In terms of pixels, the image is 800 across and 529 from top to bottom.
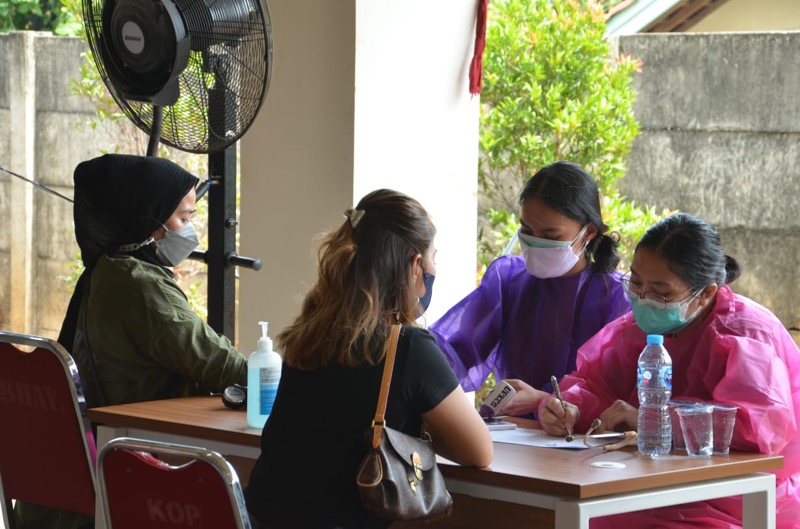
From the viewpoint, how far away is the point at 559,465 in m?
2.22

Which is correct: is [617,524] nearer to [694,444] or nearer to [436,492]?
[694,444]

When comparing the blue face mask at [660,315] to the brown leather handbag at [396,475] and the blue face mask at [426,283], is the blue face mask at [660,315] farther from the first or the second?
the brown leather handbag at [396,475]

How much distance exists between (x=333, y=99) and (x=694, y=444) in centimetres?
173

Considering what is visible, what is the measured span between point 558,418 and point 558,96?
2.51 m

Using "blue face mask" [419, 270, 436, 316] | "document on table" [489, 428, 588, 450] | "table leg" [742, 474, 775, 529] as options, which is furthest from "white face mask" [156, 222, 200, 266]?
"table leg" [742, 474, 775, 529]

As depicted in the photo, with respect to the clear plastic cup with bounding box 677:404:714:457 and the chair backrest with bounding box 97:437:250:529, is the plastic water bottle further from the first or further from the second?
the chair backrest with bounding box 97:437:250:529

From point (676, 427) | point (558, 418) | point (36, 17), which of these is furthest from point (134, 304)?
point (36, 17)

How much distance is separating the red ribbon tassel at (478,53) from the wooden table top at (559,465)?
1.68 meters

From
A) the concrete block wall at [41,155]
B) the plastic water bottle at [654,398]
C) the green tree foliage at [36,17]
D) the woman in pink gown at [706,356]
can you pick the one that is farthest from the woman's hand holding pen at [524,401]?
the green tree foliage at [36,17]

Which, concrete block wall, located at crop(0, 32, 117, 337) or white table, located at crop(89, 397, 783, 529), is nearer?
white table, located at crop(89, 397, 783, 529)

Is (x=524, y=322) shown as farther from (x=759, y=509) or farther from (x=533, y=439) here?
(x=759, y=509)

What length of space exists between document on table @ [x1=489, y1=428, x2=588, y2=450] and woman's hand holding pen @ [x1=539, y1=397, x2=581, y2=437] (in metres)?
0.02

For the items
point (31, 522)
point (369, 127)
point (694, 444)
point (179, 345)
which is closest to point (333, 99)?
point (369, 127)

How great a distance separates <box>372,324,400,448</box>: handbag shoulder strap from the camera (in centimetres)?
213
